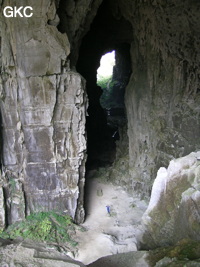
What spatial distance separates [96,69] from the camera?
Result: 18438 mm

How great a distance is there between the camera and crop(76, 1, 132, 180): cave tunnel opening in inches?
567

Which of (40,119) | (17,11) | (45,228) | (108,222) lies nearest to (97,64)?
(40,119)

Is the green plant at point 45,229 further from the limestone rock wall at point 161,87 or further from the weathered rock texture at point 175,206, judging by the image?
the weathered rock texture at point 175,206

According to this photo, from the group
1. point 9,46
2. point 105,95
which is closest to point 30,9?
point 9,46

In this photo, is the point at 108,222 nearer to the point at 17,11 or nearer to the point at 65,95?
the point at 65,95

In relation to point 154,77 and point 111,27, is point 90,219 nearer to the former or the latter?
point 154,77

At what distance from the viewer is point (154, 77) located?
1131 centimetres

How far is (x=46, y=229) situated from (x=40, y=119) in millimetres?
3428

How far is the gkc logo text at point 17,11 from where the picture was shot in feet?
28.0

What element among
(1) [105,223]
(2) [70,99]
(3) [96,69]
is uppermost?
(3) [96,69]

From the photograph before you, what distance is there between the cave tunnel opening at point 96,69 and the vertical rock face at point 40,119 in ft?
16.1

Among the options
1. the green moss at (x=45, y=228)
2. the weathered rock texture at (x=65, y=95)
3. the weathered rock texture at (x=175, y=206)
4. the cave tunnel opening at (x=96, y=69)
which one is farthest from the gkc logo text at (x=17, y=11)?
the green moss at (x=45, y=228)

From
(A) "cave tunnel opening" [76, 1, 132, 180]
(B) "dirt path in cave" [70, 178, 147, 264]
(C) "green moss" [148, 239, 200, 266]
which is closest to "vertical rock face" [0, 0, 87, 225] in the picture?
(B) "dirt path in cave" [70, 178, 147, 264]

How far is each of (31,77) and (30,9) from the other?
192cm
